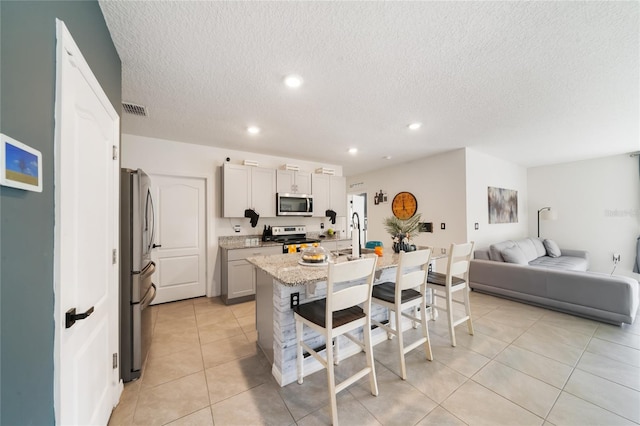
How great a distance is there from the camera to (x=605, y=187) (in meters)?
4.88

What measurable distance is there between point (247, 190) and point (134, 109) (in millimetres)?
1789

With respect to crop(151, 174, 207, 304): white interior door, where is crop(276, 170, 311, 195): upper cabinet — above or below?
above

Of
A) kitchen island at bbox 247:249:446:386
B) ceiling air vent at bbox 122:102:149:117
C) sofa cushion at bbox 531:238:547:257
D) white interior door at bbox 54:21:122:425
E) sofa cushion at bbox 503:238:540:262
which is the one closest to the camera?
white interior door at bbox 54:21:122:425

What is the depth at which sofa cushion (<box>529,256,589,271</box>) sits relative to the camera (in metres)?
4.32

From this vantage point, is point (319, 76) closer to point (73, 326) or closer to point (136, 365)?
point (73, 326)

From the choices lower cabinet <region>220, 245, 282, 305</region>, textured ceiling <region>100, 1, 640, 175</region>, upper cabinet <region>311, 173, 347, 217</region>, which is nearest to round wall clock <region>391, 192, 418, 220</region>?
upper cabinet <region>311, 173, 347, 217</region>

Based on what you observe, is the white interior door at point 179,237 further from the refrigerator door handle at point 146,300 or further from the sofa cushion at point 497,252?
the sofa cushion at point 497,252

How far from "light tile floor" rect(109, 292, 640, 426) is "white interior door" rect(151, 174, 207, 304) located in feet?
3.51

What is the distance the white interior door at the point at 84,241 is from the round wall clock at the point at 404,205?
4.82m

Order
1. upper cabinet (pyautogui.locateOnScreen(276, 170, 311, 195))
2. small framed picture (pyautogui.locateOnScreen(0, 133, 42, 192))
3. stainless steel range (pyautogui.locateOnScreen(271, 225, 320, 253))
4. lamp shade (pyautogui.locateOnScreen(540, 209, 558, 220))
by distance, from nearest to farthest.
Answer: small framed picture (pyautogui.locateOnScreen(0, 133, 42, 192))
stainless steel range (pyautogui.locateOnScreen(271, 225, 320, 253))
upper cabinet (pyautogui.locateOnScreen(276, 170, 311, 195))
lamp shade (pyautogui.locateOnScreen(540, 209, 558, 220))

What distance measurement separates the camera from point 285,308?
190 cm

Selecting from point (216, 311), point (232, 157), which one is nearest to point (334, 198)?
point (232, 157)

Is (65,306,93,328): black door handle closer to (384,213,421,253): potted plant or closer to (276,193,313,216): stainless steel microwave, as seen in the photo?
(384,213,421,253): potted plant

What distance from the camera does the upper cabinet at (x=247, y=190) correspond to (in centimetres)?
384
